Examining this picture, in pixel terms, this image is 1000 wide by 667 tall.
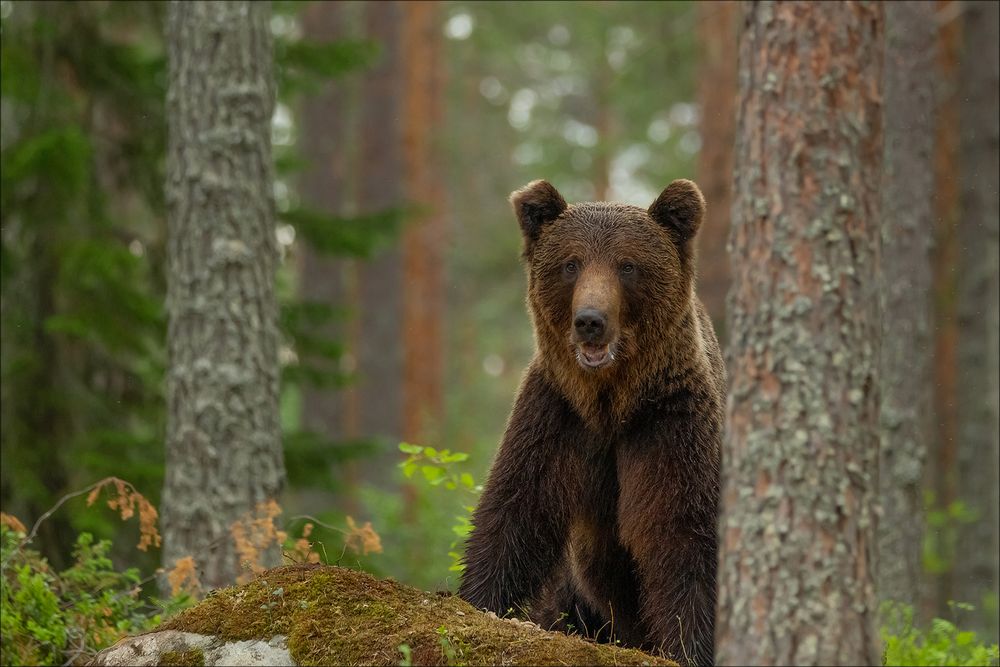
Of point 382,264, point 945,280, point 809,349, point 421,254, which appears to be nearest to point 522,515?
point 809,349

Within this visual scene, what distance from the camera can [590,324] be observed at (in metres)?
5.56

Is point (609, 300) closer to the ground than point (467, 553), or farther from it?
farther from it

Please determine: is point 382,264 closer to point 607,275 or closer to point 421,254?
point 421,254

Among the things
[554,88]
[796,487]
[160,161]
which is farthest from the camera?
[554,88]

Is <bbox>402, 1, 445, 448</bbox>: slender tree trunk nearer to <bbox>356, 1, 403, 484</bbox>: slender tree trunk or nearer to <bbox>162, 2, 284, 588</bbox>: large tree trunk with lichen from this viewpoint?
<bbox>356, 1, 403, 484</bbox>: slender tree trunk

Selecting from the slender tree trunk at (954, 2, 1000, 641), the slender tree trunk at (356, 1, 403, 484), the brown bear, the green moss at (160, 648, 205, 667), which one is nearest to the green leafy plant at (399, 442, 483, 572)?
the brown bear

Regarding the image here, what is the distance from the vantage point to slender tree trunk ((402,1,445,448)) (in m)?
20.2

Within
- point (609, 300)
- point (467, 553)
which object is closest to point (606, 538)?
point (467, 553)

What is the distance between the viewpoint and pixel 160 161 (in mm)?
10156

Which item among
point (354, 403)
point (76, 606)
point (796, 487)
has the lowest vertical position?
point (354, 403)

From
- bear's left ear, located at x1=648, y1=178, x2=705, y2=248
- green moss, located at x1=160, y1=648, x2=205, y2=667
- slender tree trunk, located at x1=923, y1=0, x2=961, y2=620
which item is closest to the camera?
green moss, located at x1=160, y1=648, x2=205, y2=667

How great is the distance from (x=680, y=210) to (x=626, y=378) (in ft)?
3.12

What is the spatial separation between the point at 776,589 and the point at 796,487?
1.05ft

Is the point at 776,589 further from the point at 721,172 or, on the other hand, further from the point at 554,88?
the point at 554,88
